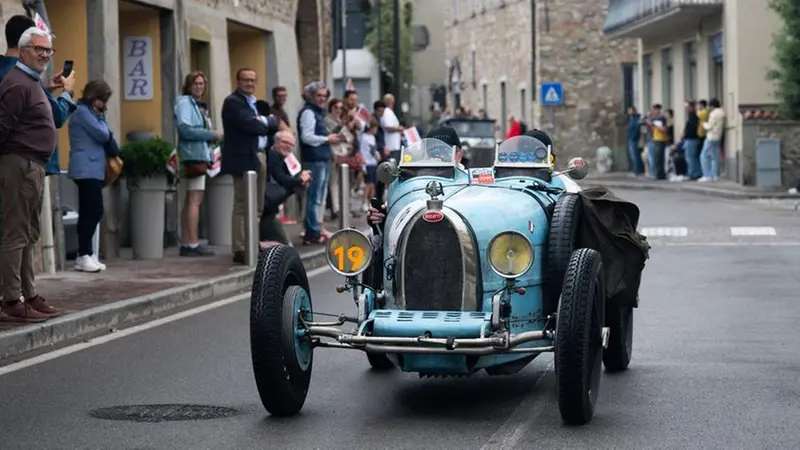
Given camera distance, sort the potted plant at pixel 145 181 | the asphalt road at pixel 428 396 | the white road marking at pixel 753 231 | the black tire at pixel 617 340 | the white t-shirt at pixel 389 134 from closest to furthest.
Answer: the asphalt road at pixel 428 396, the black tire at pixel 617 340, the potted plant at pixel 145 181, the white road marking at pixel 753 231, the white t-shirt at pixel 389 134

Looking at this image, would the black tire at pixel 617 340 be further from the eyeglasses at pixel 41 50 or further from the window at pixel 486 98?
the window at pixel 486 98

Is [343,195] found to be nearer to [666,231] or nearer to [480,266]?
[666,231]

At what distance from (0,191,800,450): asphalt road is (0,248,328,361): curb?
348mm

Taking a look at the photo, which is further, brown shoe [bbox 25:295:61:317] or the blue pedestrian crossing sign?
the blue pedestrian crossing sign

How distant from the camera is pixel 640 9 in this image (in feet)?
153

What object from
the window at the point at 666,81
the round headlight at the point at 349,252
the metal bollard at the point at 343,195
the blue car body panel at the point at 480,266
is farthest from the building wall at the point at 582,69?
the round headlight at the point at 349,252

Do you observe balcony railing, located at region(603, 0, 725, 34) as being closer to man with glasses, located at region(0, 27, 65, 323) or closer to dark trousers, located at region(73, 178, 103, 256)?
dark trousers, located at region(73, 178, 103, 256)

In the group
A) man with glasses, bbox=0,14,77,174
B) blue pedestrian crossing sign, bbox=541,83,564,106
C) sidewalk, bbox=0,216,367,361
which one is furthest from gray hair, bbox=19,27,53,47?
blue pedestrian crossing sign, bbox=541,83,564,106

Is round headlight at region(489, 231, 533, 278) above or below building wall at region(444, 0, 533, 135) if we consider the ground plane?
below

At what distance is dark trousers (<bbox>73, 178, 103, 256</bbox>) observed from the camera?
15.8 meters

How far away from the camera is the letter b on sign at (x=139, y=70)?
20.8 metres

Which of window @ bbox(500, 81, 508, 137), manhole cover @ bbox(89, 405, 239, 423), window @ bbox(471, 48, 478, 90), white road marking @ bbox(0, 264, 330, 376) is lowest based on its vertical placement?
manhole cover @ bbox(89, 405, 239, 423)

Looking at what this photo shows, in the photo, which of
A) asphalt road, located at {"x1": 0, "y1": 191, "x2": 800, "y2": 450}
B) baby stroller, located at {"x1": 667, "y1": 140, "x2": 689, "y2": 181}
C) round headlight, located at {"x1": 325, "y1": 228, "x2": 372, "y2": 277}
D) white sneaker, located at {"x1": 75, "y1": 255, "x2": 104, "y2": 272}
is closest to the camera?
asphalt road, located at {"x1": 0, "y1": 191, "x2": 800, "y2": 450}

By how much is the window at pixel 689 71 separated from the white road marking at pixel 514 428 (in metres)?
38.8
